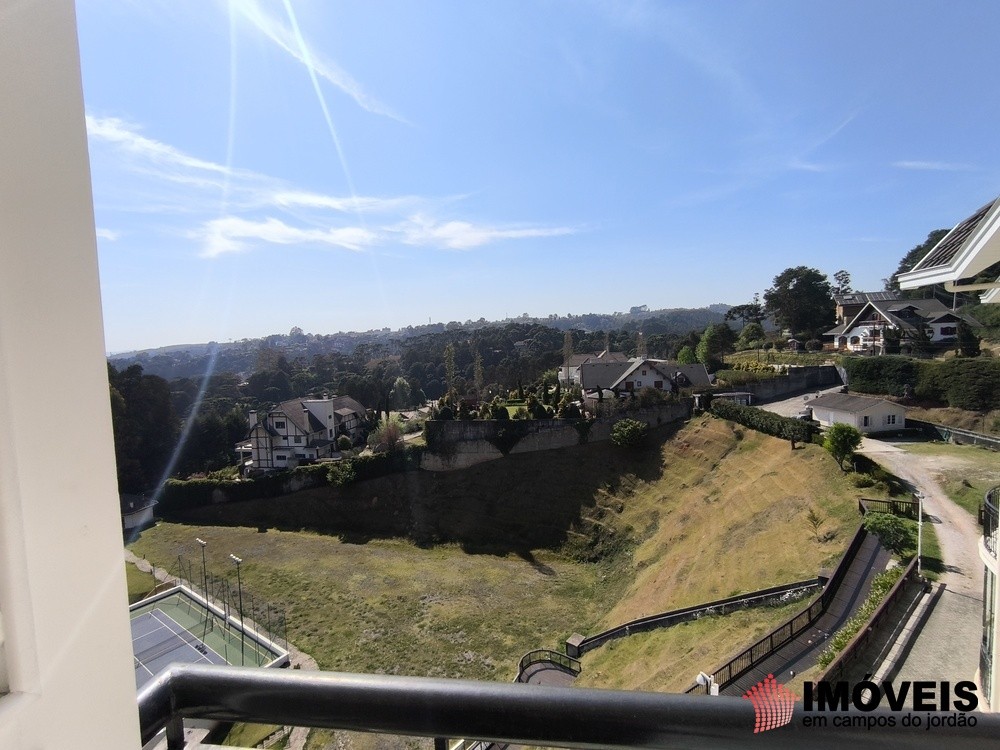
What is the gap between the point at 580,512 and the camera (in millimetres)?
13352

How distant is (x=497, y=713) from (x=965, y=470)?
12.3 meters

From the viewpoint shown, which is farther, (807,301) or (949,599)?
(807,301)

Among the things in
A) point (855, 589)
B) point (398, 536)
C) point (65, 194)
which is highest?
point (65, 194)

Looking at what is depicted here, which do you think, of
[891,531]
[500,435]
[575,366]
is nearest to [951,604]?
[891,531]

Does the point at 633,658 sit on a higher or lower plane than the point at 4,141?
lower

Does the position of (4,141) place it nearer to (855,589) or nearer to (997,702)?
(997,702)

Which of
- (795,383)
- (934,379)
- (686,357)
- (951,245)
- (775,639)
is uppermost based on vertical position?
(951,245)

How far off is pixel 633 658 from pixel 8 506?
8.07 metres

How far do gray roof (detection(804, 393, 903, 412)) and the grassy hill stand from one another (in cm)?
220

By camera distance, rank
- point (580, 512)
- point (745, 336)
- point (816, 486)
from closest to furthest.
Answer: point (816, 486) → point (580, 512) → point (745, 336)

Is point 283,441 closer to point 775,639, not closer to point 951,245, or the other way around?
point 775,639

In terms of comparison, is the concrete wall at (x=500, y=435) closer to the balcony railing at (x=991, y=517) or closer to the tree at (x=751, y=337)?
the tree at (x=751, y=337)

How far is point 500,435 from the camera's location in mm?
16156

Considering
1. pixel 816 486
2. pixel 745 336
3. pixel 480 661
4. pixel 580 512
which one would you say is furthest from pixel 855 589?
pixel 745 336
